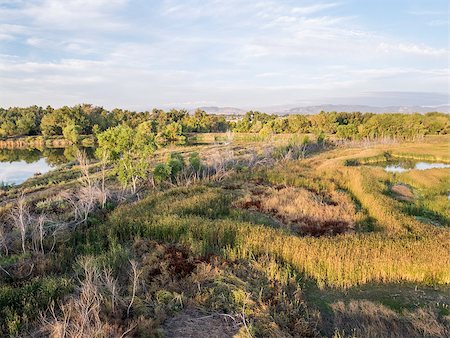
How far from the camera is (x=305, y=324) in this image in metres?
7.70

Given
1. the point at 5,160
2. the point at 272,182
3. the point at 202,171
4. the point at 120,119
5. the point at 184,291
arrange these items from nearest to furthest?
the point at 184,291 < the point at 272,182 < the point at 202,171 < the point at 5,160 < the point at 120,119

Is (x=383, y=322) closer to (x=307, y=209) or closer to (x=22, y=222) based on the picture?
(x=307, y=209)

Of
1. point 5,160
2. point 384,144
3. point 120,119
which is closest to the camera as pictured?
point 5,160

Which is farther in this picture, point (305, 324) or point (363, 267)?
point (363, 267)

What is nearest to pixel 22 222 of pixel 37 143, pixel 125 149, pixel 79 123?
pixel 125 149

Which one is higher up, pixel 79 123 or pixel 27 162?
pixel 79 123

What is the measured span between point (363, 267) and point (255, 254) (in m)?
3.27

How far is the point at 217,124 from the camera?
324 feet

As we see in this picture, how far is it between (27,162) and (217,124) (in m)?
56.8

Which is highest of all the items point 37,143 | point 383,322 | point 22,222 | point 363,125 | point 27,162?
point 363,125

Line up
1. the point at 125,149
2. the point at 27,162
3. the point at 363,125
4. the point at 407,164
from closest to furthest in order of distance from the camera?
the point at 125,149 < the point at 407,164 < the point at 27,162 < the point at 363,125

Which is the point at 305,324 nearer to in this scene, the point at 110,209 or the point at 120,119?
the point at 110,209

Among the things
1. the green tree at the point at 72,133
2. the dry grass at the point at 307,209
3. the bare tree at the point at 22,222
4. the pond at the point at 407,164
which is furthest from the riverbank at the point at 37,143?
the bare tree at the point at 22,222

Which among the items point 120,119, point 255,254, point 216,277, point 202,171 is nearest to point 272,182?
point 202,171
